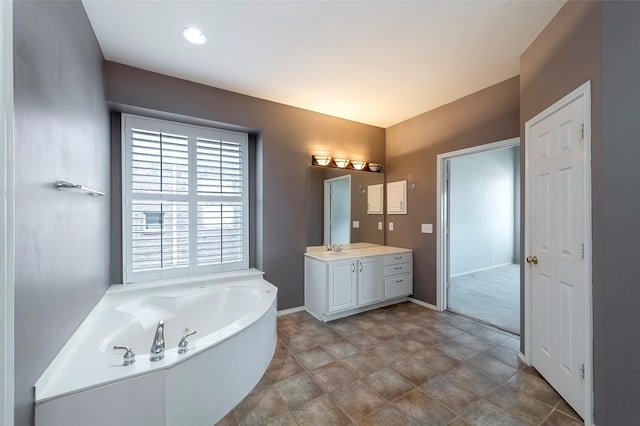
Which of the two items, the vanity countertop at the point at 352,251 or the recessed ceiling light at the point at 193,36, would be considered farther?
the vanity countertop at the point at 352,251

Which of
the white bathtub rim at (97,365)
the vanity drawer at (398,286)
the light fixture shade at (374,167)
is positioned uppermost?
the light fixture shade at (374,167)

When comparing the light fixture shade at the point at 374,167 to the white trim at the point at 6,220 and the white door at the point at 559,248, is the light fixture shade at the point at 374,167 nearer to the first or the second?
the white door at the point at 559,248

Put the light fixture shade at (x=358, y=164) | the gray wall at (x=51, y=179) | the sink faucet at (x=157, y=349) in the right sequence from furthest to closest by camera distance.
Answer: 1. the light fixture shade at (x=358, y=164)
2. the sink faucet at (x=157, y=349)
3. the gray wall at (x=51, y=179)

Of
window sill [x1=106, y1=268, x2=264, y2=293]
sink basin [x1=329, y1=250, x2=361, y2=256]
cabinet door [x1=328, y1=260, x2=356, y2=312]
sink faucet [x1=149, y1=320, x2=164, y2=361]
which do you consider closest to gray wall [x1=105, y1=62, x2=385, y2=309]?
window sill [x1=106, y1=268, x2=264, y2=293]

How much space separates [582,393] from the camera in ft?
5.32

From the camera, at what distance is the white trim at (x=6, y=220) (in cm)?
85

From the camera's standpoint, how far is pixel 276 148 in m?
3.32

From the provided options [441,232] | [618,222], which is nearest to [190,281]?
[441,232]

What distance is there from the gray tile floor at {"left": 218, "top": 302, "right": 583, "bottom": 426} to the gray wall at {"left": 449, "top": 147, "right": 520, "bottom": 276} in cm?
279

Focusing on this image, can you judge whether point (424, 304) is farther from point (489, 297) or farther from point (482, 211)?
point (482, 211)

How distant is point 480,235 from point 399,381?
4.96 metres

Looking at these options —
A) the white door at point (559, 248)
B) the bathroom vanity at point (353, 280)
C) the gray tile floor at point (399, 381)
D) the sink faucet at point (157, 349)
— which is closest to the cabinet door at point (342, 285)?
the bathroom vanity at point (353, 280)

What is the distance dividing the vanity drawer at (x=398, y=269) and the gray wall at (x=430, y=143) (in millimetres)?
98

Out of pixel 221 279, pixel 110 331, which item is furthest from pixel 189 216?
pixel 110 331
